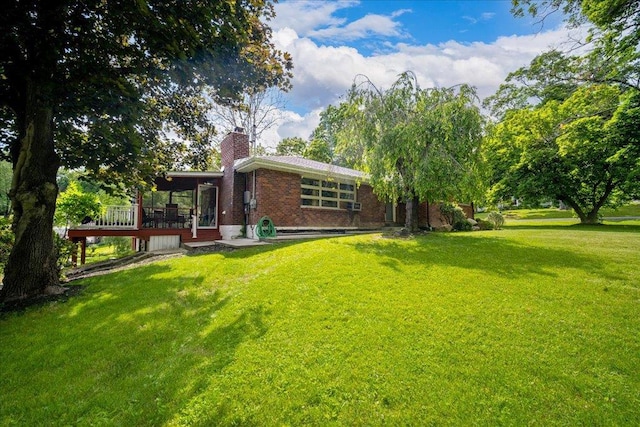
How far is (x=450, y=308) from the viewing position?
4195mm

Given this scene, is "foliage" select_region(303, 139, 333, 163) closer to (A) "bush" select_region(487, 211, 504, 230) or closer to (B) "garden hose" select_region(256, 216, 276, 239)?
(A) "bush" select_region(487, 211, 504, 230)

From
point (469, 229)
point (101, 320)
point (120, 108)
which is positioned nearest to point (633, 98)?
point (469, 229)

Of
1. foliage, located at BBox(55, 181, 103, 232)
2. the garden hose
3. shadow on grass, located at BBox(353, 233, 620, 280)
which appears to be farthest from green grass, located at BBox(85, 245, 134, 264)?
shadow on grass, located at BBox(353, 233, 620, 280)

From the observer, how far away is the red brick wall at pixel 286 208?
37.6ft

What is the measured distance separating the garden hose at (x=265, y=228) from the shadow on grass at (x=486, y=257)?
410 centimetres

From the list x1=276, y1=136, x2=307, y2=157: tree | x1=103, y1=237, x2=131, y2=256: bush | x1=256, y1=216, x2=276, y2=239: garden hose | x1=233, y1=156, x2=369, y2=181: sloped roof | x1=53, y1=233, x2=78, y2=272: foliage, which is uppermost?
x1=276, y1=136, x2=307, y2=157: tree

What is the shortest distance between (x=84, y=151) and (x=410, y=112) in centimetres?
929

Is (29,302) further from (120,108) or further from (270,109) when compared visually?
(270,109)

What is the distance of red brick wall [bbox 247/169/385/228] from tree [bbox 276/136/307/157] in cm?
2169

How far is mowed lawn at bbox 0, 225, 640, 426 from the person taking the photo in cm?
264

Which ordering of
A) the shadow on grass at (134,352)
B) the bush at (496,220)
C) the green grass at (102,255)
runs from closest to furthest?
the shadow on grass at (134,352)
the green grass at (102,255)
the bush at (496,220)

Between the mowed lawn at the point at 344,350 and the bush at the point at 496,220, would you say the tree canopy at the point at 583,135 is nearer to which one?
the bush at the point at 496,220

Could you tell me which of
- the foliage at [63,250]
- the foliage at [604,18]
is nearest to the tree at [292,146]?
the foliage at [63,250]

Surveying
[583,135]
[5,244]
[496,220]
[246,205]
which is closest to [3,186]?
[5,244]
